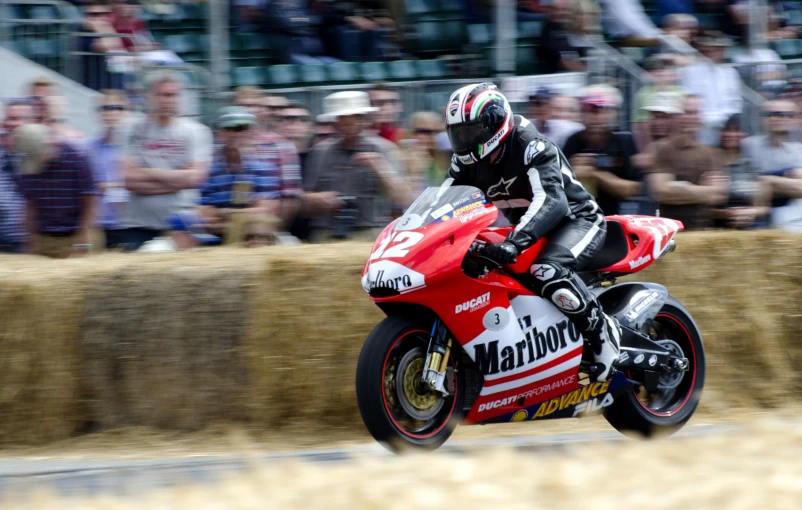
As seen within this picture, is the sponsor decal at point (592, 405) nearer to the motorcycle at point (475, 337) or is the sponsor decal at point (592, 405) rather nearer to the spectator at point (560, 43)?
the motorcycle at point (475, 337)

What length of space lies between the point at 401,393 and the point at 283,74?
236 inches

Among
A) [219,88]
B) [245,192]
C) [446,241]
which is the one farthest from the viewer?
[219,88]

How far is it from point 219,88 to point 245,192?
2.20 meters

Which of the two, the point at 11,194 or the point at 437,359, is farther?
the point at 11,194

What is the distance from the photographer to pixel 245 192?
7918mm

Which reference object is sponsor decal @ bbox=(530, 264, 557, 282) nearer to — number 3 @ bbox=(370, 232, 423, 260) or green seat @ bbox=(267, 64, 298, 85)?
number 3 @ bbox=(370, 232, 423, 260)

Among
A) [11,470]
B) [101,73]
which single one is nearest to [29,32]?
[101,73]

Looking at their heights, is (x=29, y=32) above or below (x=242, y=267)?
above

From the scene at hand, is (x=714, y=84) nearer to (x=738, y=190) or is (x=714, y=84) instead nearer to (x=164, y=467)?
(x=738, y=190)

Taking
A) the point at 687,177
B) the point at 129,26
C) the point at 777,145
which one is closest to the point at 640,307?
the point at 687,177

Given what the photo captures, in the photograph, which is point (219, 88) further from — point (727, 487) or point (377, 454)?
point (727, 487)

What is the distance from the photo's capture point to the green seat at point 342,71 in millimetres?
11102

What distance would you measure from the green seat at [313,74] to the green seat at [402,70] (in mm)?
677

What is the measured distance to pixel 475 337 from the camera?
5.82 meters
